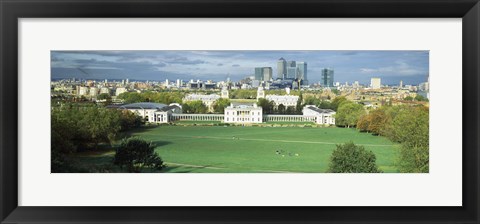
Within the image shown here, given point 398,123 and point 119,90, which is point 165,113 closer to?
point 119,90

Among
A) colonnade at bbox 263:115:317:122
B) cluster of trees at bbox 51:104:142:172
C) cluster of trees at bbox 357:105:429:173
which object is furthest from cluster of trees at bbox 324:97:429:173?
cluster of trees at bbox 51:104:142:172

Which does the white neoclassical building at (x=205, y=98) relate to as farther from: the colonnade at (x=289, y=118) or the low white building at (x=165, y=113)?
the colonnade at (x=289, y=118)

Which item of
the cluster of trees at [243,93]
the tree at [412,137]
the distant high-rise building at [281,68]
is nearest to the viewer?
the tree at [412,137]

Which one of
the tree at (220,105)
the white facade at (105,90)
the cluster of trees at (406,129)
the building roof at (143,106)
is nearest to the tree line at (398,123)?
the cluster of trees at (406,129)

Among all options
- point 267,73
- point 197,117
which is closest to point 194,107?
point 197,117
